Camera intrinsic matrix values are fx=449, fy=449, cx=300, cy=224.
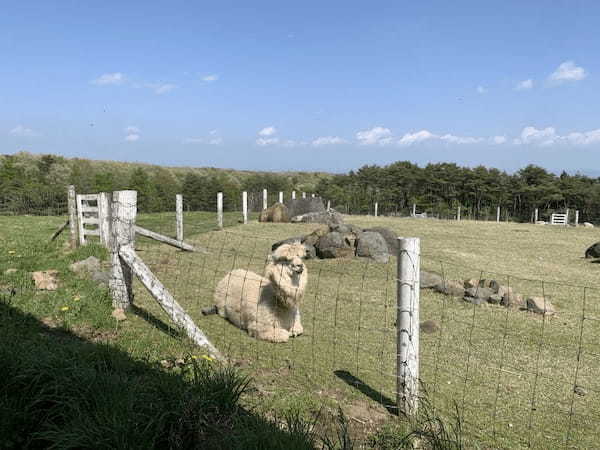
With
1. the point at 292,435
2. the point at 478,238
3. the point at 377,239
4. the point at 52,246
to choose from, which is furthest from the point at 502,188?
the point at 292,435

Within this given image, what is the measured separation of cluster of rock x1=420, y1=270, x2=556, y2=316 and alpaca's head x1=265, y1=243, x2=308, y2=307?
3.15 metres

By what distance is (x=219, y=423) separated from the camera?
2.86 metres

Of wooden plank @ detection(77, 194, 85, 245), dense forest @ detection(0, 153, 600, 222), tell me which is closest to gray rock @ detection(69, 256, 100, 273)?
wooden plank @ detection(77, 194, 85, 245)

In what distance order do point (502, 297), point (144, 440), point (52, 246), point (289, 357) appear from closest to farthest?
1. point (144, 440)
2. point (289, 357)
3. point (502, 297)
4. point (52, 246)

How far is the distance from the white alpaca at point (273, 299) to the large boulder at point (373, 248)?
594 centimetres

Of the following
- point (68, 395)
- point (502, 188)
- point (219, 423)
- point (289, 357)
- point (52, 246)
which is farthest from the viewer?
point (502, 188)

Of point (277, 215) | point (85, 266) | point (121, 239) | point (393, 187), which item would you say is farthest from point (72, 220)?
point (393, 187)

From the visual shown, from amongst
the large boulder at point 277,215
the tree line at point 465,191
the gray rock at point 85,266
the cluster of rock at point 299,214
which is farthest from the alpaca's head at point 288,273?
the tree line at point 465,191

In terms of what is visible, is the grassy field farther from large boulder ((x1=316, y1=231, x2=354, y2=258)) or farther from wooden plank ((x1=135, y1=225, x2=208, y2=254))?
large boulder ((x1=316, y1=231, x2=354, y2=258))

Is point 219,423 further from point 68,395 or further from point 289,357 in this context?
point 289,357

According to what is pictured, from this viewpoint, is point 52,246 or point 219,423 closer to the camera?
point 219,423

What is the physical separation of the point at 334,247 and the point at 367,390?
25.7 feet

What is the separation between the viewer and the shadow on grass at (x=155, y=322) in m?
5.22

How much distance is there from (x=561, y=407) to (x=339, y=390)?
2.18 m
